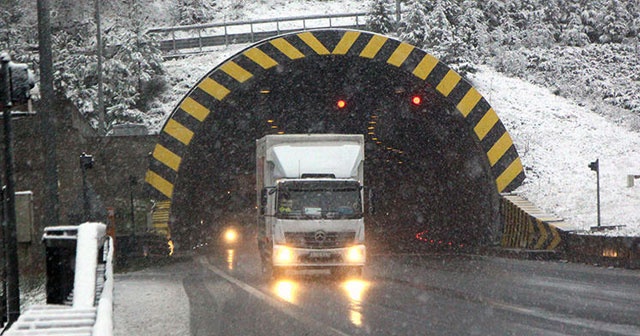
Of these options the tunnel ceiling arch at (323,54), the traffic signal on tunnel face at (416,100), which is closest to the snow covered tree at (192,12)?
the traffic signal on tunnel face at (416,100)

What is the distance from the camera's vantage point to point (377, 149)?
41906 millimetres

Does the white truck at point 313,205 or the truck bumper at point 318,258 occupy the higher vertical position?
the white truck at point 313,205

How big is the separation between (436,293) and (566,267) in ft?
25.1

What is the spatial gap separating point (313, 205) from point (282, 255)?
136 centimetres

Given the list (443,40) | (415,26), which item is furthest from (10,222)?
(415,26)

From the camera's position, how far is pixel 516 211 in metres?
28.4

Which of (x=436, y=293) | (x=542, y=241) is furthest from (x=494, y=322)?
(x=542, y=241)

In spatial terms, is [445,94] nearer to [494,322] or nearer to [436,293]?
[436,293]

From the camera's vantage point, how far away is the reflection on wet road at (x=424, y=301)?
483 inches

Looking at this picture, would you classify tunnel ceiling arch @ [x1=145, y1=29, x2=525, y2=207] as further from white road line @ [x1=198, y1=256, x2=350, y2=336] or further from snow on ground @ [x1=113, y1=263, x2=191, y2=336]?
snow on ground @ [x1=113, y1=263, x2=191, y2=336]

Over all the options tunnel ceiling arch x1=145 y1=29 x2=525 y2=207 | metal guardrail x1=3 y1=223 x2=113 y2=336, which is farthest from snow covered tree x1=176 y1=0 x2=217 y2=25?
metal guardrail x1=3 y1=223 x2=113 y2=336

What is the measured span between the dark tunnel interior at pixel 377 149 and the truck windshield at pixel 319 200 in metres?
8.21

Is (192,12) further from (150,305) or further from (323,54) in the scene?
(150,305)

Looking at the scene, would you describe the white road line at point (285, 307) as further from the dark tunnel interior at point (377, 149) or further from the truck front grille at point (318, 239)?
the dark tunnel interior at point (377, 149)
